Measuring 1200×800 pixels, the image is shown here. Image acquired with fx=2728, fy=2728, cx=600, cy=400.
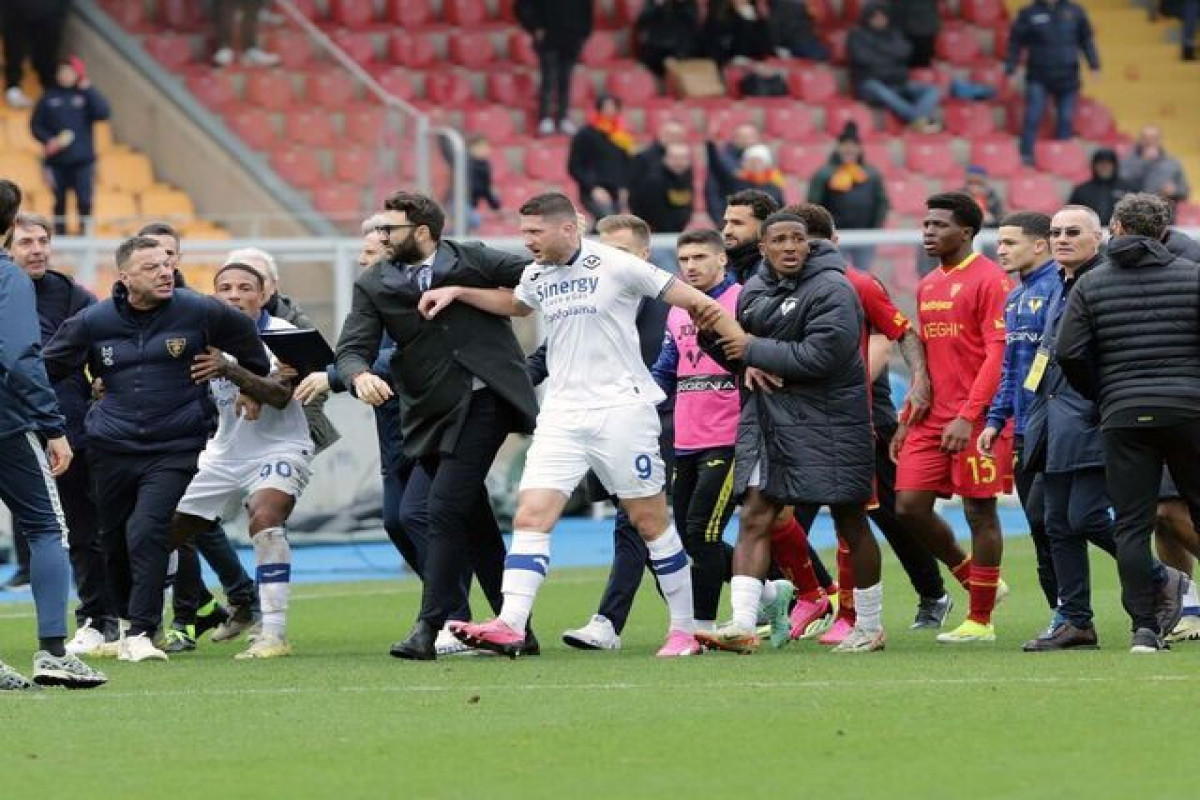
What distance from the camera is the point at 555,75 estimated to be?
97.5 feet

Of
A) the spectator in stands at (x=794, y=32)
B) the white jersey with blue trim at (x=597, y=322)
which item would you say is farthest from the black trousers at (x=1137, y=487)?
the spectator in stands at (x=794, y=32)

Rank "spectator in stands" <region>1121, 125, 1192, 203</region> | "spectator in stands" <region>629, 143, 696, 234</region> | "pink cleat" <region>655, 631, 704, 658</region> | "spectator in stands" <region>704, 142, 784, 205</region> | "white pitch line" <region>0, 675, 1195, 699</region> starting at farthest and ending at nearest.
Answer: "spectator in stands" <region>1121, 125, 1192, 203</region>
"spectator in stands" <region>704, 142, 784, 205</region>
"spectator in stands" <region>629, 143, 696, 234</region>
"pink cleat" <region>655, 631, 704, 658</region>
"white pitch line" <region>0, 675, 1195, 699</region>

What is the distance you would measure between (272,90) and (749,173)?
4539 millimetres

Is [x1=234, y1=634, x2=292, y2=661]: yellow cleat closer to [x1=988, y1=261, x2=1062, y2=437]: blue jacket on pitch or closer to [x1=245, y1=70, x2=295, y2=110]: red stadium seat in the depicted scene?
[x1=988, y1=261, x2=1062, y2=437]: blue jacket on pitch

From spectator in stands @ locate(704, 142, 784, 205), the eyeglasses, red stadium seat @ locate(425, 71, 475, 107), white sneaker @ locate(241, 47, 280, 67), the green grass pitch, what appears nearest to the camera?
the green grass pitch

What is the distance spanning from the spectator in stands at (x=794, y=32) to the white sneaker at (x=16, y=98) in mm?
9452

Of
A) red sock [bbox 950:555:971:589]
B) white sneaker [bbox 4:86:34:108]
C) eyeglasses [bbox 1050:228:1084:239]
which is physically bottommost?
red sock [bbox 950:555:971:589]

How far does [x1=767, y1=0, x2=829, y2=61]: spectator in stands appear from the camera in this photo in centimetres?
3231

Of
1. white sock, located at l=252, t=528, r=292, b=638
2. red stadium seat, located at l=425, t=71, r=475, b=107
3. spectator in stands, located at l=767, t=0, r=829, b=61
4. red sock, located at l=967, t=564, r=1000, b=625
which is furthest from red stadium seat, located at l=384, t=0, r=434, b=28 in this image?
red sock, located at l=967, t=564, r=1000, b=625

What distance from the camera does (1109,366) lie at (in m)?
11.4

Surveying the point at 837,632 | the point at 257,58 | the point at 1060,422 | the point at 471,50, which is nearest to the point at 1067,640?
the point at 1060,422

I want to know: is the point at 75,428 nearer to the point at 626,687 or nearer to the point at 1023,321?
the point at 626,687

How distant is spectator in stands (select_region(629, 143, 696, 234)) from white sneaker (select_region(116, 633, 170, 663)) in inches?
521

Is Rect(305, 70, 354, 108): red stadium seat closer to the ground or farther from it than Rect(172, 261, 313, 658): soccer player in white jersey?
farther from it
